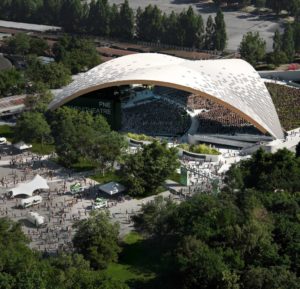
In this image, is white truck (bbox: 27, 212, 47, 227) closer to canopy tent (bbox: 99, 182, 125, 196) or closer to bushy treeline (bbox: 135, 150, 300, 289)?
canopy tent (bbox: 99, 182, 125, 196)

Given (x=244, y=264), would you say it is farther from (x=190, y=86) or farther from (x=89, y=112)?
(x=89, y=112)

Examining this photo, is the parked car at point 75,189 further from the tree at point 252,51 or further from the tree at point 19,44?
the tree at point 19,44

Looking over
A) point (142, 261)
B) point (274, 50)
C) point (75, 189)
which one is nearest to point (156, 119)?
point (75, 189)

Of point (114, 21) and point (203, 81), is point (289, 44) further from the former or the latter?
point (203, 81)

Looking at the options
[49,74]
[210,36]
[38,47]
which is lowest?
[49,74]

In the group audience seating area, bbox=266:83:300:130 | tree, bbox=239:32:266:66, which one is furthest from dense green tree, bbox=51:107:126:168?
tree, bbox=239:32:266:66

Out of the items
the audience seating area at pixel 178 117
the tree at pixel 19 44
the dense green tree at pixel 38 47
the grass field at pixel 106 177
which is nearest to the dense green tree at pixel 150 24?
the dense green tree at pixel 38 47

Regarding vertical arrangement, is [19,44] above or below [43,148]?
above
